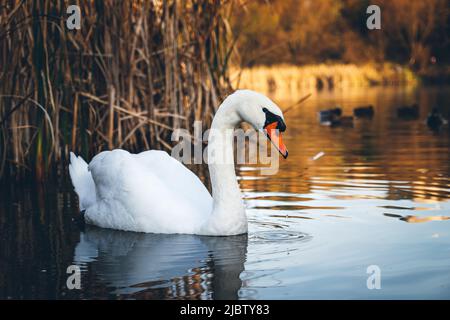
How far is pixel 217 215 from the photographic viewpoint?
314 inches

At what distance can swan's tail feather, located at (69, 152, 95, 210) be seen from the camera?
9.22 m

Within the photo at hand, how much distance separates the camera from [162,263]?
713 centimetres

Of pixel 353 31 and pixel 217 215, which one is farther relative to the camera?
pixel 353 31

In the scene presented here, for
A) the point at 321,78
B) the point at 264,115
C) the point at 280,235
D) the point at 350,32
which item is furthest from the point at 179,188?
the point at 350,32

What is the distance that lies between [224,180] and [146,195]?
0.70 m

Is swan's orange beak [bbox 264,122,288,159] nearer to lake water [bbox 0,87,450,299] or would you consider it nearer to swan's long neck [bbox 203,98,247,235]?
swan's long neck [bbox 203,98,247,235]

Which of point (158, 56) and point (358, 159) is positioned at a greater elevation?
point (158, 56)

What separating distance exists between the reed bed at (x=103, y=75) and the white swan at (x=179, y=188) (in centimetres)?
203

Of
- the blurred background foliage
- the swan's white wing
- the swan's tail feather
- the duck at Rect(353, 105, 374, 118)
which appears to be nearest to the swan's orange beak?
the swan's white wing

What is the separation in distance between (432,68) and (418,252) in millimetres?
48327

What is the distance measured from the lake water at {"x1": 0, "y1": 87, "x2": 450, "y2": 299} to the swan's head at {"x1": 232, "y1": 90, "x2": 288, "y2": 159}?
2.80 ft

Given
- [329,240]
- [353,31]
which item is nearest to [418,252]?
[329,240]
